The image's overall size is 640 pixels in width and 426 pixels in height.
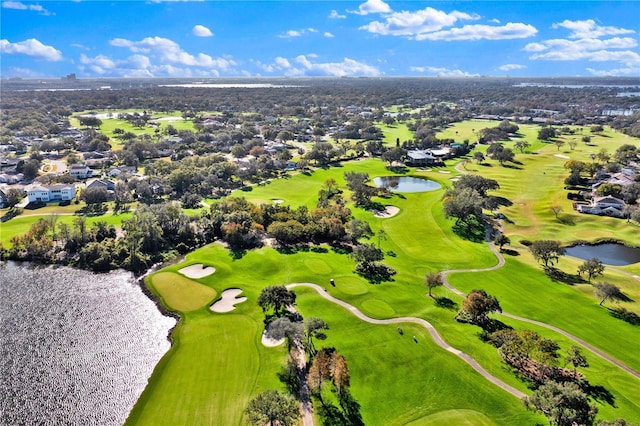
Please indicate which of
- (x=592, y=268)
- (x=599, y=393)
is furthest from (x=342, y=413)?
(x=592, y=268)

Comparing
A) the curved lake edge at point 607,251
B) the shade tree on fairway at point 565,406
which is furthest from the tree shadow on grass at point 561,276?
the shade tree on fairway at point 565,406

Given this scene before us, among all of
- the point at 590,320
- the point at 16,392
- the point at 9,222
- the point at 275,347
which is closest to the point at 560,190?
the point at 590,320

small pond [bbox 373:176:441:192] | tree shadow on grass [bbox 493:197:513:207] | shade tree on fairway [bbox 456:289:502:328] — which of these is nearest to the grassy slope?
shade tree on fairway [bbox 456:289:502:328]

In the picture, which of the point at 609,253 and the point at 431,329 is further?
the point at 609,253

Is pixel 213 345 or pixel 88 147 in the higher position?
pixel 88 147

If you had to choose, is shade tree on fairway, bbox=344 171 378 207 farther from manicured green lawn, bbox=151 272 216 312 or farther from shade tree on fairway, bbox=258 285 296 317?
shade tree on fairway, bbox=258 285 296 317

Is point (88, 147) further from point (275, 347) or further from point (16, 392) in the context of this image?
point (275, 347)

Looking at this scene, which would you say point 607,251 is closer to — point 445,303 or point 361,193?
point 445,303
